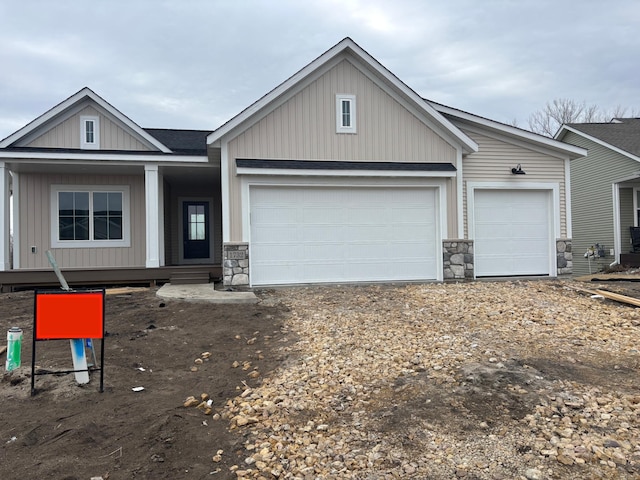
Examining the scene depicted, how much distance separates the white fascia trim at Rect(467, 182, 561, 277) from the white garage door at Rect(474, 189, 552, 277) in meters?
0.10

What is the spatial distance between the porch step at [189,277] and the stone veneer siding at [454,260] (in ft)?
17.9

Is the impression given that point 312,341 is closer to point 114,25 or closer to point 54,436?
point 54,436

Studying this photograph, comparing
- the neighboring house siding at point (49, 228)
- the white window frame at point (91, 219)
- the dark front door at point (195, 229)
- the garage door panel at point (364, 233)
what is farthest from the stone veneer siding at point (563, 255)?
the white window frame at point (91, 219)

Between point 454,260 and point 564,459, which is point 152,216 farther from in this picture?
point 564,459

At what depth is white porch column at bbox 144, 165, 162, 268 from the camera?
1016 cm

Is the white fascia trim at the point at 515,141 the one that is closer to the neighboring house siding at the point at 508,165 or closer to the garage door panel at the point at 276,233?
the neighboring house siding at the point at 508,165

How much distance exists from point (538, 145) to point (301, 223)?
242 inches

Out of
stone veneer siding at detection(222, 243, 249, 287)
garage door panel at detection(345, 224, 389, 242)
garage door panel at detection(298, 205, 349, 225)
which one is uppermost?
garage door panel at detection(298, 205, 349, 225)

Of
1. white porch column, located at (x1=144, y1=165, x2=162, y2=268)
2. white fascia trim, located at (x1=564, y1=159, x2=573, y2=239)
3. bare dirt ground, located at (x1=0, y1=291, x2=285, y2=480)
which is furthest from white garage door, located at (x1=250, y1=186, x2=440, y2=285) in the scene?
white fascia trim, located at (x1=564, y1=159, x2=573, y2=239)

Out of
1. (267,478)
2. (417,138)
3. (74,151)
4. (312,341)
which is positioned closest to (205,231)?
(74,151)

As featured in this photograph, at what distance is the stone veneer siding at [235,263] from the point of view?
359 inches

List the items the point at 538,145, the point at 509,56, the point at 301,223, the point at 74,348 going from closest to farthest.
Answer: the point at 74,348
the point at 301,223
the point at 538,145
the point at 509,56

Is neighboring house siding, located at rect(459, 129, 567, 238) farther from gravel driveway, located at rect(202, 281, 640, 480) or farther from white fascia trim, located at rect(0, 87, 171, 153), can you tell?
white fascia trim, located at rect(0, 87, 171, 153)

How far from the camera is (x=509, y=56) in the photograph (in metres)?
21.5
